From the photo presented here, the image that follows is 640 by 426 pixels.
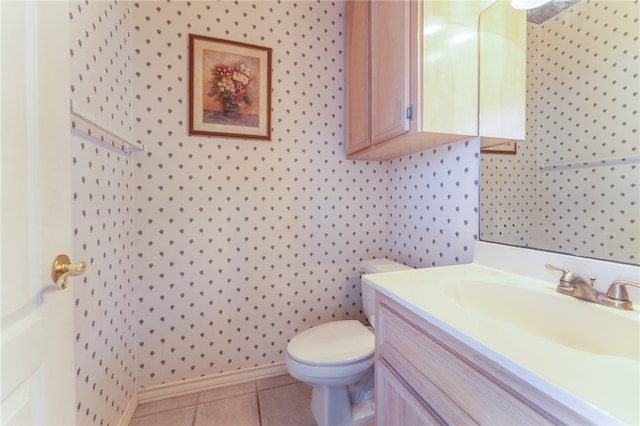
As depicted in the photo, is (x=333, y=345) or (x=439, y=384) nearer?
(x=439, y=384)

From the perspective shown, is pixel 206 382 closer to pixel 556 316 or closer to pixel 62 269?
pixel 62 269

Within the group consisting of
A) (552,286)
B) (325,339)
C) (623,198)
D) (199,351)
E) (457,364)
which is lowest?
(199,351)

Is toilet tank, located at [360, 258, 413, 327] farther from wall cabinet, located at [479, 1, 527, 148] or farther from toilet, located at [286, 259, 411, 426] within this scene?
wall cabinet, located at [479, 1, 527, 148]

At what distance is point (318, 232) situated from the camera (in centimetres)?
178

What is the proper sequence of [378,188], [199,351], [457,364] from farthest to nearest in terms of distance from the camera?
[378,188], [199,351], [457,364]

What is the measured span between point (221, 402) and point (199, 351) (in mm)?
307

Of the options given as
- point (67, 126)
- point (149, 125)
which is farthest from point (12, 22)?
point (149, 125)

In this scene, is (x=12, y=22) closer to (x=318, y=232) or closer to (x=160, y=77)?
(x=160, y=77)

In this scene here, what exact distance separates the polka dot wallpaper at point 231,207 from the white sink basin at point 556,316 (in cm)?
37

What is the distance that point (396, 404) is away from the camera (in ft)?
2.62

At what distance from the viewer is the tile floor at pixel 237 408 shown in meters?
1.37

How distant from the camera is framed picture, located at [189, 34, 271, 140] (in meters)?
1.51

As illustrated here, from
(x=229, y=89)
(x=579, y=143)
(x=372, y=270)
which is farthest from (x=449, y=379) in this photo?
(x=229, y=89)

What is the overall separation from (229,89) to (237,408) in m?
1.83
